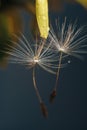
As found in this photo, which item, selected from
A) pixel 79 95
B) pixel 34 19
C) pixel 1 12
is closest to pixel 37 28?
pixel 34 19

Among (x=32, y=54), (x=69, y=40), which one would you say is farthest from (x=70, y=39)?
(x=32, y=54)

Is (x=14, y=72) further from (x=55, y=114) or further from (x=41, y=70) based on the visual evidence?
(x=55, y=114)

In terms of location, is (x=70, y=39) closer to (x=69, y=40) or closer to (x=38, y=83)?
(x=69, y=40)

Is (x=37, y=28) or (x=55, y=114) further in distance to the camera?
(x=55, y=114)
